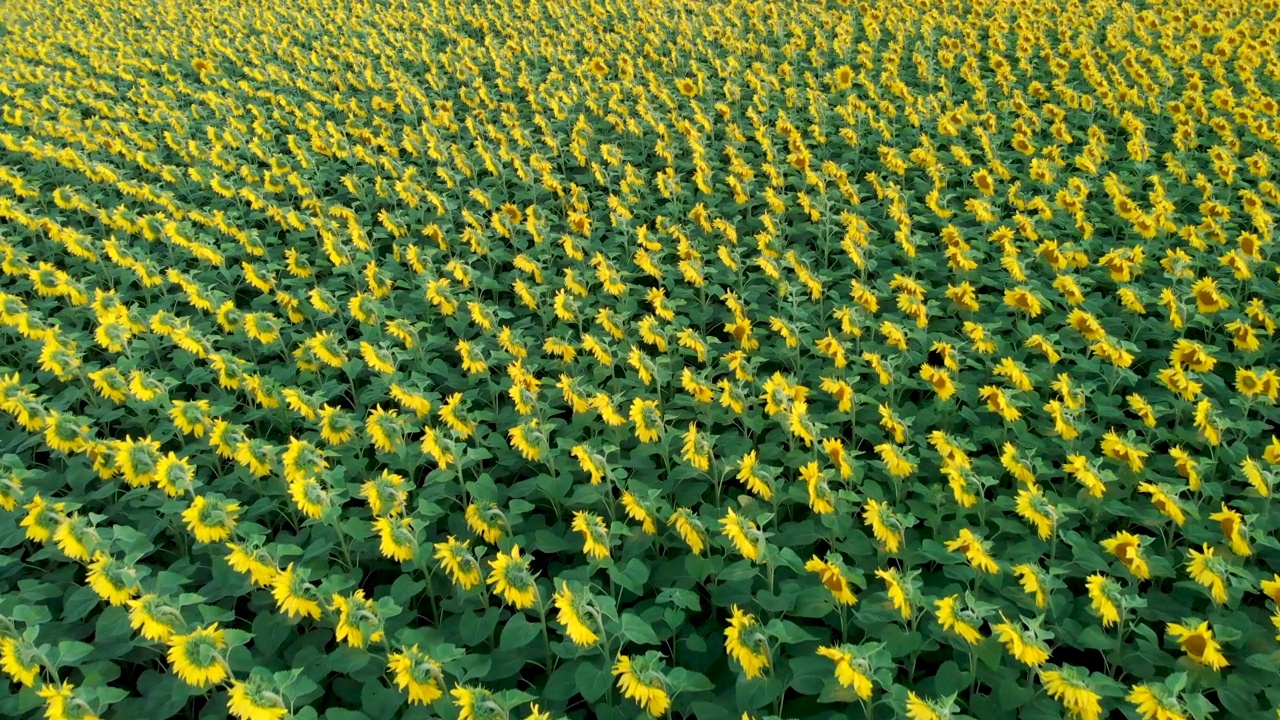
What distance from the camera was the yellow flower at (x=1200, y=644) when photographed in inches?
89.8

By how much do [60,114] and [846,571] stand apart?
7588mm

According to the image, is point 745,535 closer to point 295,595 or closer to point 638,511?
point 638,511

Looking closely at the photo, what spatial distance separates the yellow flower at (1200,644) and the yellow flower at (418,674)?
197cm

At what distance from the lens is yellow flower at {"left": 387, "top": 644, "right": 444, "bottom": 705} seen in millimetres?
2244

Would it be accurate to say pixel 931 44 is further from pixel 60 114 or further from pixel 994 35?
pixel 60 114

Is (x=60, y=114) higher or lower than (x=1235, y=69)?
lower

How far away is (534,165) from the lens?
6.09 metres

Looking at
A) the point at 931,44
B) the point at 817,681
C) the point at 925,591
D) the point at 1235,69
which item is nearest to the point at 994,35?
the point at 931,44

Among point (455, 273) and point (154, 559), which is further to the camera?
point (455, 273)

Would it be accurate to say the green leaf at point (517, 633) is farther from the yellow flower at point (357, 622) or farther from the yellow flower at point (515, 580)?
the yellow flower at point (357, 622)

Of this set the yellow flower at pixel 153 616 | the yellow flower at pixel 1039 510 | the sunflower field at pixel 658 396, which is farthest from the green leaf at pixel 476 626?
the yellow flower at pixel 1039 510

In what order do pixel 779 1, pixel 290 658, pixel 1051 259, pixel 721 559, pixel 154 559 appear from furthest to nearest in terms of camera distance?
1. pixel 779 1
2. pixel 1051 259
3. pixel 154 559
4. pixel 721 559
5. pixel 290 658

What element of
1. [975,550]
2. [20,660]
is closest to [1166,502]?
[975,550]

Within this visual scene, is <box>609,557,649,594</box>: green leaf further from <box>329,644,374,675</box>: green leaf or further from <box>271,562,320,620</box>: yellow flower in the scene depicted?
<box>271,562,320,620</box>: yellow flower
